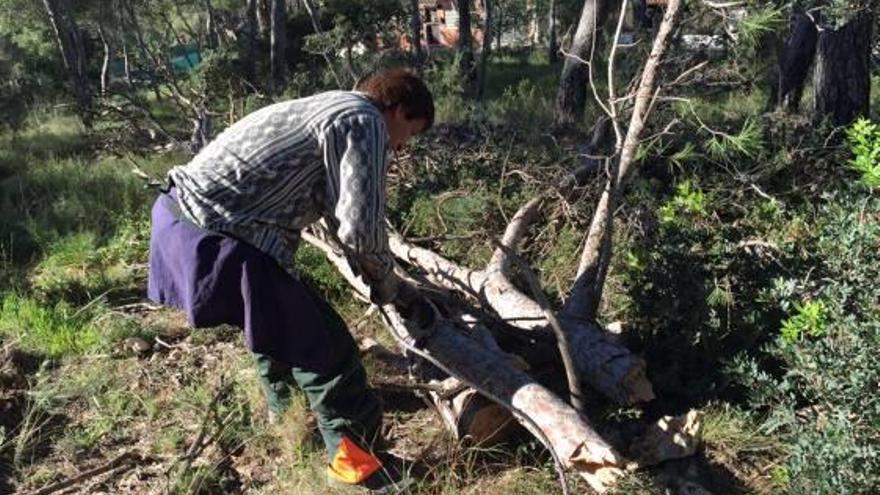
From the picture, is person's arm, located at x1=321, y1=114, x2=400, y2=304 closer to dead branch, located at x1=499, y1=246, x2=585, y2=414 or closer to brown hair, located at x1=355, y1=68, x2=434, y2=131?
brown hair, located at x1=355, y1=68, x2=434, y2=131

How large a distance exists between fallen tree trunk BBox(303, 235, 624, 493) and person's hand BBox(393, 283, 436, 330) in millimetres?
49

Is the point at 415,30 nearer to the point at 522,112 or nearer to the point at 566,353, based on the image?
the point at 522,112

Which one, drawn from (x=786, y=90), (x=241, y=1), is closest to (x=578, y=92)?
(x=786, y=90)

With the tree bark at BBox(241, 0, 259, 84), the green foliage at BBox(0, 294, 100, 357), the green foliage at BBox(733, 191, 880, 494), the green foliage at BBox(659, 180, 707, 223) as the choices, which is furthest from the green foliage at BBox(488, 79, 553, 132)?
the tree bark at BBox(241, 0, 259, 84)

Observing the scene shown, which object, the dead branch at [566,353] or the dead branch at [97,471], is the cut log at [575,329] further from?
the dead branch at [97,471]

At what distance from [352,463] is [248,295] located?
702mm

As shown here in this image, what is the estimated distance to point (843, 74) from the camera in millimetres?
5621

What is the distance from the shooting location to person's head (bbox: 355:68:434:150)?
2834 millimetres

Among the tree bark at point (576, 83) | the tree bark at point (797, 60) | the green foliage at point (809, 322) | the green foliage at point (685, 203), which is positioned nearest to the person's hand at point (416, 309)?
the green foliage at point (685, 203)

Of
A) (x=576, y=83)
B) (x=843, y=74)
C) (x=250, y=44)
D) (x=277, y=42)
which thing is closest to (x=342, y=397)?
(x=843, y=74)

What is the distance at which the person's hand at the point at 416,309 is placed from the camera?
133 inches

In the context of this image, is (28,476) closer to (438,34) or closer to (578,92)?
(578,92)

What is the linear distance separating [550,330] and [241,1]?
1872 centimetres

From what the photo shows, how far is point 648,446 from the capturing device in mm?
2920
